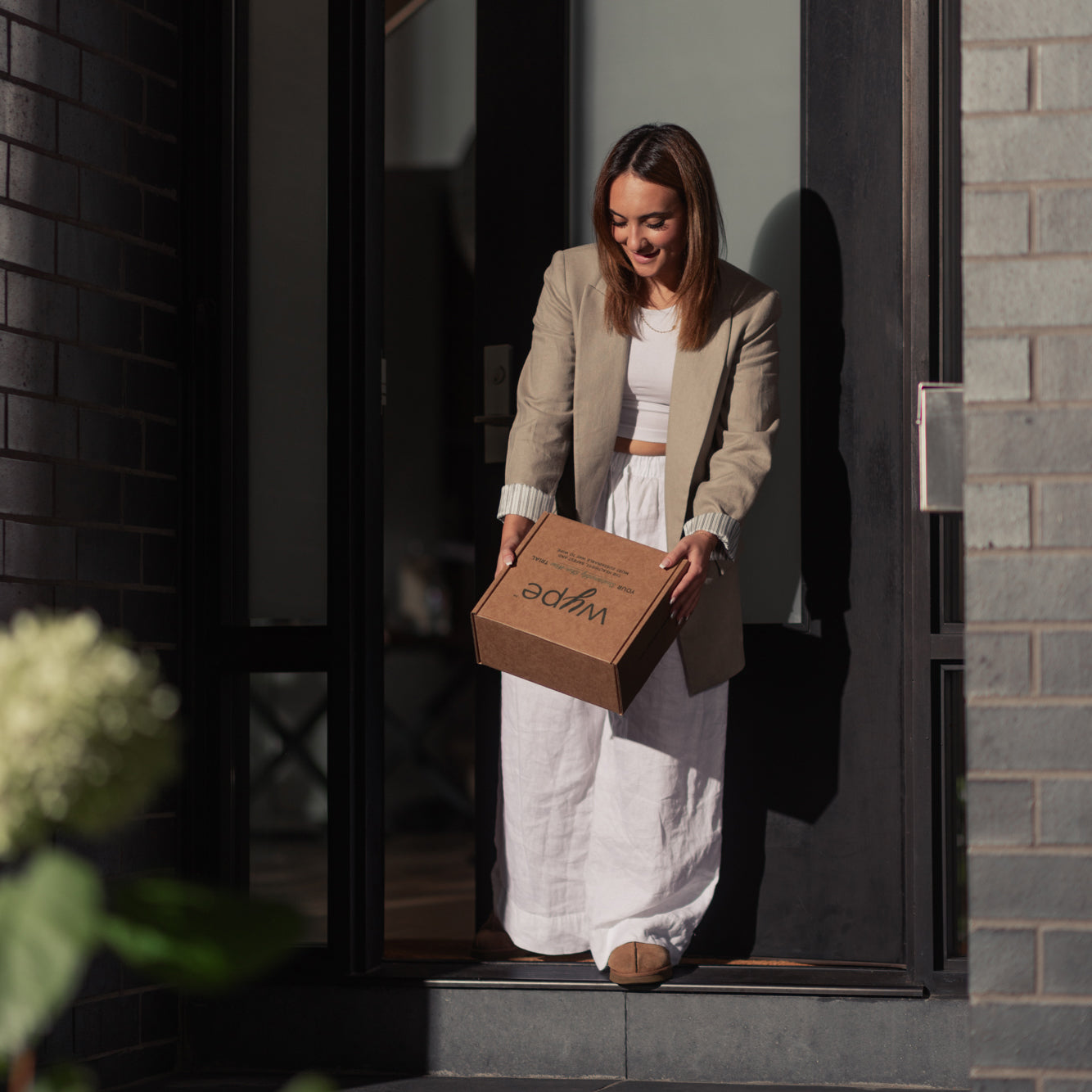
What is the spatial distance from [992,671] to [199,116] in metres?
1.98

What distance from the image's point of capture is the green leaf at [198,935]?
52 centimetres

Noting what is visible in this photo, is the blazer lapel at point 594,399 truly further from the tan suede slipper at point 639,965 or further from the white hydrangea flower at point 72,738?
the white hydrangea flower at point 72,738

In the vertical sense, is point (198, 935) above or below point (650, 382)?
below

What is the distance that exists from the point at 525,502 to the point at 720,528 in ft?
1.24

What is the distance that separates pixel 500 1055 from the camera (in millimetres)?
2600

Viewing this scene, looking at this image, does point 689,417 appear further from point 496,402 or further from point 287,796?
point 287,796

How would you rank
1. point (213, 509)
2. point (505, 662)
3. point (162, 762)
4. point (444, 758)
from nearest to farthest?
point (162, 762) < point (505, 662) < point (213, 509) < point (444, 758)

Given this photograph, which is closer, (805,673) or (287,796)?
(805,673)

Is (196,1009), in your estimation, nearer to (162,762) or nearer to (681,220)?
(681,220)

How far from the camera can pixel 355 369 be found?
2764mm

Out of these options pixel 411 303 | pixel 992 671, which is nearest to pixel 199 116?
pixel 992 671

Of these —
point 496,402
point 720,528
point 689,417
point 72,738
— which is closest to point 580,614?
point 720,528

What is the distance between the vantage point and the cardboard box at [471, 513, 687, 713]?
89.2 inches

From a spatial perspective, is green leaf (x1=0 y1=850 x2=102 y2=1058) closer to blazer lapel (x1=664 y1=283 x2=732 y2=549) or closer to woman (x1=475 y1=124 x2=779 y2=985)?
woman (x1=475 y1=124 x2=779 y2=985)
